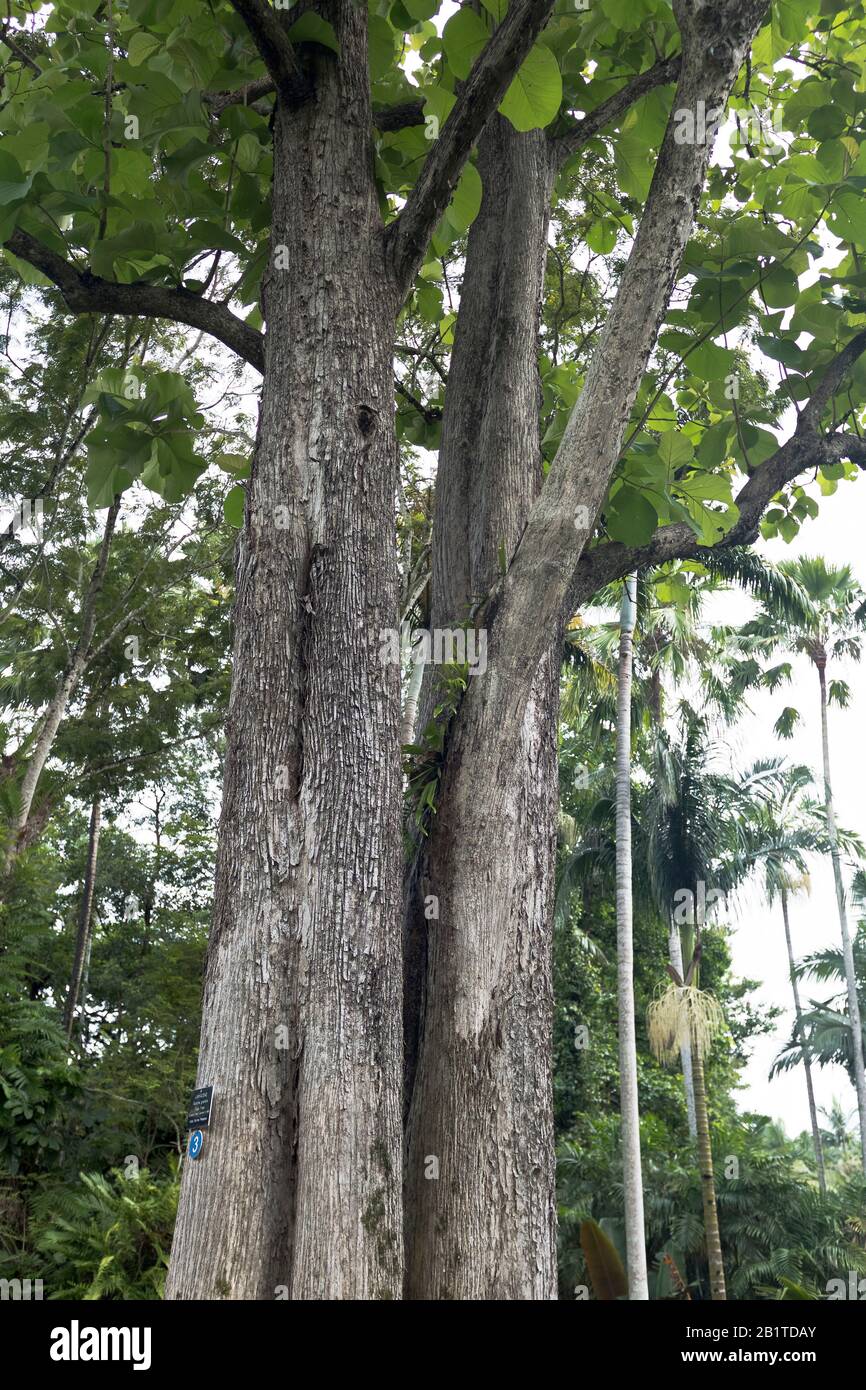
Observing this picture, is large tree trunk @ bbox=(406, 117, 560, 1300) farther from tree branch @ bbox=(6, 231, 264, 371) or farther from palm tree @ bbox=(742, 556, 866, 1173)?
palm tree @ bbox=(742, 556, 866, 1173)

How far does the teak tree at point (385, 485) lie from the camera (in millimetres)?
2275

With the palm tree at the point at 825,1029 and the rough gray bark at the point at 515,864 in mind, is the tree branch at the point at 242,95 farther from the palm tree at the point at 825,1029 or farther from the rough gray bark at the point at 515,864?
the palm tree at the point at 825,1029

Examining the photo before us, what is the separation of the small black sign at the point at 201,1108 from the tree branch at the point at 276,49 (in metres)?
2.72

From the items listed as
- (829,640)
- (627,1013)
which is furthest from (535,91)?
(829,640)

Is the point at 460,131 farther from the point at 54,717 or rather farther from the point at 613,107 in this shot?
the point at 54,717

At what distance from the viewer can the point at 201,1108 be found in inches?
88.5

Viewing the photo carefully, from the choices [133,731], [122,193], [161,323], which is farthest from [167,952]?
[122,193]

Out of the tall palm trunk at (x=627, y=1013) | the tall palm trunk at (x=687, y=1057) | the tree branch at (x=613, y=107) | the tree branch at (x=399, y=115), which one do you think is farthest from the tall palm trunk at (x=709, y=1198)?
the tree branch at (x=399, y=115)

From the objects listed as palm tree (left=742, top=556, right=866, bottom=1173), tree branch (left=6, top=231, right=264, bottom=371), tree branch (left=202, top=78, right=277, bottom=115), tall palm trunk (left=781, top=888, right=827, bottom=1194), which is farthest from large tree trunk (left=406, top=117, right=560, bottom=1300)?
tall palm trunk (left=781, top=888, right=827, bottom=1194)

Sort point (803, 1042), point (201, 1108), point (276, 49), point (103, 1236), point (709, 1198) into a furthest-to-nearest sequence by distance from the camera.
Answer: point (803, 1042) → point (709, 1198) → point (103, 1236) → point (276, 49) → point (201, 1108)

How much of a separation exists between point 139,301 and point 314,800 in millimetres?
1819

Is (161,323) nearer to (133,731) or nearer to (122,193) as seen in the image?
(133,731)

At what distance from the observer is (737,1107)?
24.0 meters
